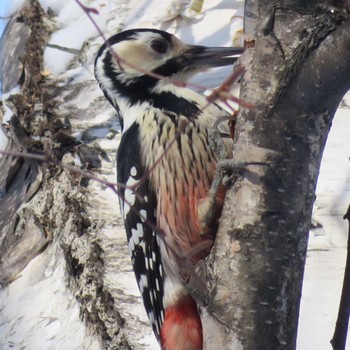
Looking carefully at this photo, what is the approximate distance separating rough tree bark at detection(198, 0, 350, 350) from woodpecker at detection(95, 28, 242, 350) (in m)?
0.76

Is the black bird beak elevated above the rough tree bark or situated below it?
above

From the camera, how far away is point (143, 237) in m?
3.30

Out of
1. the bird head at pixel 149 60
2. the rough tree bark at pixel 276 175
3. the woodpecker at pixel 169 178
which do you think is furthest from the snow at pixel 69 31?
the rough tree bark at pixel 276 175

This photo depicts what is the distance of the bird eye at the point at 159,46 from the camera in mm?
3566

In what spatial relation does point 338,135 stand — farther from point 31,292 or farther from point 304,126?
point 304,126

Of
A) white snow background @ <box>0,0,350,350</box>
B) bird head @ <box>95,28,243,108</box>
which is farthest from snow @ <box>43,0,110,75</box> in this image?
bird head @ <box>95,28,243,108</box>

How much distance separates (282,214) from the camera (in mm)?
2088

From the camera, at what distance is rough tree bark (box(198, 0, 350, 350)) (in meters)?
2.05

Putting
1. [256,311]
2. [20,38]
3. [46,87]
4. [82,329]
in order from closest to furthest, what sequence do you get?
[256,311]
[82,329]
[46,87]
[20,38]

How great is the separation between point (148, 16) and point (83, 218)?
123 centimetres

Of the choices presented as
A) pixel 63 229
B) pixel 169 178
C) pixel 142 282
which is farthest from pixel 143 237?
pixel 63 229

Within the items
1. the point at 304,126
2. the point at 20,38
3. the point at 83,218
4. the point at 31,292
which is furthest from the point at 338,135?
the point at 20,38

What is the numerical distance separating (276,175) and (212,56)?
1.46 m

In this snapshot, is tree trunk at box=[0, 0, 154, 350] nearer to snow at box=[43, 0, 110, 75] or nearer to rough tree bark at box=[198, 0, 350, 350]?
snow at box=[43, 0, 110, 75]
